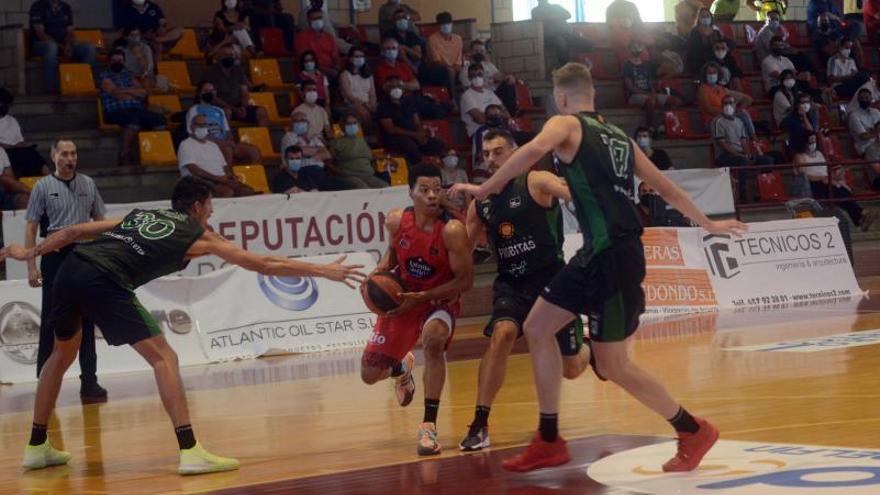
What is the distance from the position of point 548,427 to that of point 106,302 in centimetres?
279

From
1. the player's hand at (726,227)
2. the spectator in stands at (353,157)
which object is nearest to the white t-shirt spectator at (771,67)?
the spectator in stands at (353,157)

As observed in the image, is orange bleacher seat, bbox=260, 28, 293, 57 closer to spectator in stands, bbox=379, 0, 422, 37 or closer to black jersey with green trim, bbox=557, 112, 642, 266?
spectator in stands, bbox=379, 0, 422, 37

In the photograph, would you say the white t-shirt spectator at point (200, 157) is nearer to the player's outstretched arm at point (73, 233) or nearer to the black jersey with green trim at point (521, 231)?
the player's outstretched arm at point (73, 233)

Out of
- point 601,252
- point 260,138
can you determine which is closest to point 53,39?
point 260,138

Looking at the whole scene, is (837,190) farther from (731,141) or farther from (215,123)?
(215,123)

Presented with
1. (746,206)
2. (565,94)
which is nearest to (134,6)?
(746,206)

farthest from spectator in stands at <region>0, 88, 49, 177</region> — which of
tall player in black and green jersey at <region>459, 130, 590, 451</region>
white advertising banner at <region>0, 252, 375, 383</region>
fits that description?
tall player in black and green jersey at <region>459, 130, 590, 451</region>

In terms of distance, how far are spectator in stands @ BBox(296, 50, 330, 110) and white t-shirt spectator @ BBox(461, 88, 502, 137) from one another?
224cm

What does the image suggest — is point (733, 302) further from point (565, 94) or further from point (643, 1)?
point (643, 1)

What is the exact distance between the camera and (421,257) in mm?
9211

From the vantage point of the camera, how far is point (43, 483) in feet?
28.2

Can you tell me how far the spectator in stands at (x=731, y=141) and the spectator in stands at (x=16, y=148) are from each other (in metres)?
11.4

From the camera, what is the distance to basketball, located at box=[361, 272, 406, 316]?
358 inches

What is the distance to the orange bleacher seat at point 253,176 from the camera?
20.1 m
